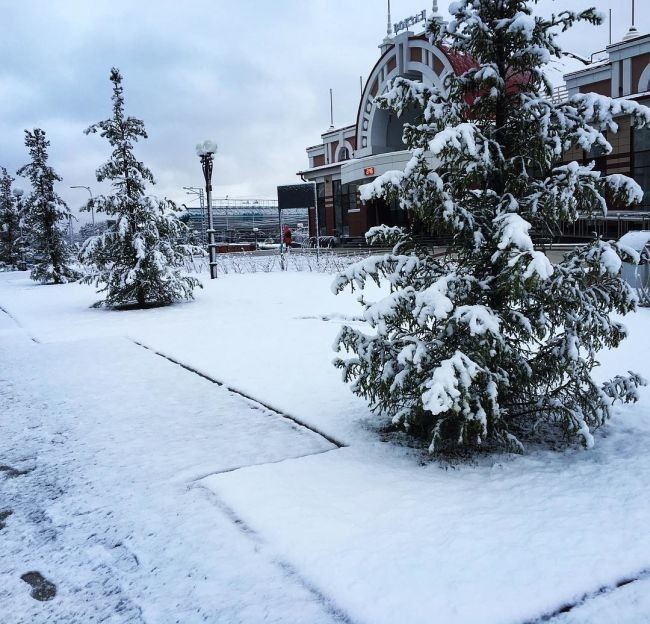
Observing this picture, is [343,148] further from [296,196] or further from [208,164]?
[208,164]

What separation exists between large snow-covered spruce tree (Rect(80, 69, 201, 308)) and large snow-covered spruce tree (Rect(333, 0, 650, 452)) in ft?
33.3

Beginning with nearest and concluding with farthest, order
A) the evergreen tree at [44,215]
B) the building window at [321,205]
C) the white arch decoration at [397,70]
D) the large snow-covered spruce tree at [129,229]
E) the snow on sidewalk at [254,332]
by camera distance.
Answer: the snow on sidewalk at [254,332] < the large snow-covered spruce tree at [129,229] < the evergreen tree at [44,215] < the white arch decoration at [397,70] < the building window at [321,205]

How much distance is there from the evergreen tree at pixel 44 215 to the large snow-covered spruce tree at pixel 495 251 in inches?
914

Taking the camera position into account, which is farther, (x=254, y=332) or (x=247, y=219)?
(x=247, y=219)

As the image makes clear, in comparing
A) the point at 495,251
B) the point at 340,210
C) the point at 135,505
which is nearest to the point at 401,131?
the point at 340,210

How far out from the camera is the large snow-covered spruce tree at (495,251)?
13.0 ft

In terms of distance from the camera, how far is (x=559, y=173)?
426cm

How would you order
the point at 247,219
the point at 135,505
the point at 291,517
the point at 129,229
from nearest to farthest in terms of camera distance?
1. the point at 291,517
2. the point at 135,505
3. the point at 129,229
4. the point at 247,219

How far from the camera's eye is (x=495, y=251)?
4164 millimetres

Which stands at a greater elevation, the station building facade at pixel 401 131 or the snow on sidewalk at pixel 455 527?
the station building facade at pixel 401 131

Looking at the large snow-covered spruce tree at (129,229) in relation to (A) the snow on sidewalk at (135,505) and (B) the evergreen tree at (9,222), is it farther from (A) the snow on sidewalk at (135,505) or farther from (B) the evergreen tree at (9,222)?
(B) the evergreen tree at (9,222)

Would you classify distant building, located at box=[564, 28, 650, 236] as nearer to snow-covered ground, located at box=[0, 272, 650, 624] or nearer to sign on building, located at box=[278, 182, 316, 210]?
sign on building, located at box=[278, 182, 316, 210]

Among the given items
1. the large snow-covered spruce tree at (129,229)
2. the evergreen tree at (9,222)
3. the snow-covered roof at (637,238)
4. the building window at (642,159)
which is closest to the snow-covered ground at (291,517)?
the snow-covered roof at (637,238)

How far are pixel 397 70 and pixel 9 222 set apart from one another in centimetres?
2548
